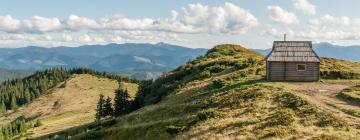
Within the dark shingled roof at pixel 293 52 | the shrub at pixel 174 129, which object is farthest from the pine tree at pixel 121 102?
the shrub at pixel 174 129

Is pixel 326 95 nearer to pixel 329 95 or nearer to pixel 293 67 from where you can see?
pixel 329 95

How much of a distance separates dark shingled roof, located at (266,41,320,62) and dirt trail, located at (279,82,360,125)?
3983 mm

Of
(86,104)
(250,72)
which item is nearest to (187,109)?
(250,72)

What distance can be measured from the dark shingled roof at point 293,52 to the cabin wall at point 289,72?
23.5 inches

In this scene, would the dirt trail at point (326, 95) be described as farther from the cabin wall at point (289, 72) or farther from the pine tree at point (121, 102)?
the pine tree at point (121, 102)

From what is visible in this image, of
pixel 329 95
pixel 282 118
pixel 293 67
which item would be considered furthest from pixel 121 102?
pixel 282 118

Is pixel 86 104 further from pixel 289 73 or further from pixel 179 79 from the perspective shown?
pixel 289 73

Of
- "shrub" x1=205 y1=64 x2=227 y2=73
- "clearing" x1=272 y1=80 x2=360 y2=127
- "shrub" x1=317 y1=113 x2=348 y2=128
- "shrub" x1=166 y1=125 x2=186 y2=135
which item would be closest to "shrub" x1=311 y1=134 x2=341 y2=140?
"shrub" x1=317 y1=113 x2=348 y2=128

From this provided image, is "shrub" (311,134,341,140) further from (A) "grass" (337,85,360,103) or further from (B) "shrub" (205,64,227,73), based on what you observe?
(B) "shrub" (205,64,227,73)

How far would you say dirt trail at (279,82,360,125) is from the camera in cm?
3836

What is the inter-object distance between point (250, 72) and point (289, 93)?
26112 mm

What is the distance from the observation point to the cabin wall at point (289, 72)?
59844 mm

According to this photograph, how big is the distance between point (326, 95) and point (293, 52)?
47.9ft

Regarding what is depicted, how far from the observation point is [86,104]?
7598 inches
